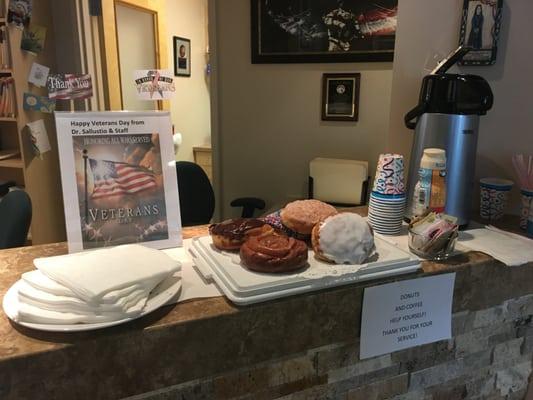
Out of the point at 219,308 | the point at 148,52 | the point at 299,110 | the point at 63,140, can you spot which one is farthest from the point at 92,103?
the point at 219,308

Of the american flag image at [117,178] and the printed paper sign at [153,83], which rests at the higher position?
the printed paper sign at [153,83]

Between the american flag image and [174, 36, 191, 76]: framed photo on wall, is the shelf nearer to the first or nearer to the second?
[174, 36, 191, 76]: framed photo on wall

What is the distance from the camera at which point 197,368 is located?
709mm

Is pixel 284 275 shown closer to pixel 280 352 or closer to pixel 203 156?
pixel 280 352

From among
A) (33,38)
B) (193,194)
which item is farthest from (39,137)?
(193,194)

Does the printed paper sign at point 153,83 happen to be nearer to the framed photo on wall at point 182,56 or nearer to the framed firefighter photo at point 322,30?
the framed firefighter photo at point 322,30

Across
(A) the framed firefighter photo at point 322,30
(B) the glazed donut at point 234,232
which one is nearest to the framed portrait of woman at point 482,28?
(B) the glazed donut at point 234,232

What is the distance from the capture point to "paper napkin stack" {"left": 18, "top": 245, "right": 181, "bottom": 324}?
2.10 ft

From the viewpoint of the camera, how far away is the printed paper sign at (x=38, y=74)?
243cm

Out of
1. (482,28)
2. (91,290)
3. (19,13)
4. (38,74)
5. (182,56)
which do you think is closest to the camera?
(91,290)

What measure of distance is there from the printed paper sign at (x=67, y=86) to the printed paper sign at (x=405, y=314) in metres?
0.70

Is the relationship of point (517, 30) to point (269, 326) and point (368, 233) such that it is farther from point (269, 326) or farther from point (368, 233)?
point (269, 326)

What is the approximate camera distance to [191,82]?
388 cm

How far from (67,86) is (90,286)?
0.44 m
